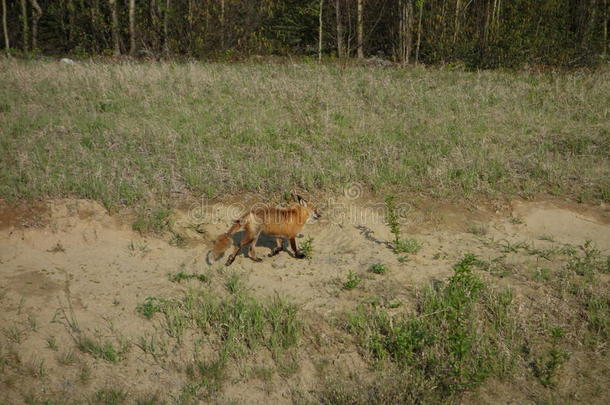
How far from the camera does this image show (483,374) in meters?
5.23

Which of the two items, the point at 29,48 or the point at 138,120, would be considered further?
the point at 29,48

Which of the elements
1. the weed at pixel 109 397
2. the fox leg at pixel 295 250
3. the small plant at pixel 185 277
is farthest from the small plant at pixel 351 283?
the weed at pixel 109 397

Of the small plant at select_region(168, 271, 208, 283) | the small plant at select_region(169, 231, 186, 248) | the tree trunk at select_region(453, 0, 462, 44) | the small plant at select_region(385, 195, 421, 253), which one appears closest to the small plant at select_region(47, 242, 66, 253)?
the small plant at select_region(169, 231, 186, 248)

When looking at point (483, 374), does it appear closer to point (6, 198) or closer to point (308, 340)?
point (308, 340)

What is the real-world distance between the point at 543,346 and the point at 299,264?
3.48 metres

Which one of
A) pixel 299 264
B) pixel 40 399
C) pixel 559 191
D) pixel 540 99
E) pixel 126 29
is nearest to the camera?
pixel 40 399

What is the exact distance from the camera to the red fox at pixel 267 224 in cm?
704

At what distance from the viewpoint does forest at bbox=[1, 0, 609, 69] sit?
18.7 metres

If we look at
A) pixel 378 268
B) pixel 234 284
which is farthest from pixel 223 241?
pixel 378 268

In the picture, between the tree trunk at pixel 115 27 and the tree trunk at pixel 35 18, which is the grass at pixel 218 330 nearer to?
the tree trunk at pixel 115 27

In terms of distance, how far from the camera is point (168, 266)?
24.3 ft

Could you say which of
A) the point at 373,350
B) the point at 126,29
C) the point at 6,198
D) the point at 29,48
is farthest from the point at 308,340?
the point at 29,48

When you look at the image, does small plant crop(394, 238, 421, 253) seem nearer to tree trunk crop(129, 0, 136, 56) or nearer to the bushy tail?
the bushy tail

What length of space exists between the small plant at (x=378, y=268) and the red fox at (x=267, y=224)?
47.0 inches
